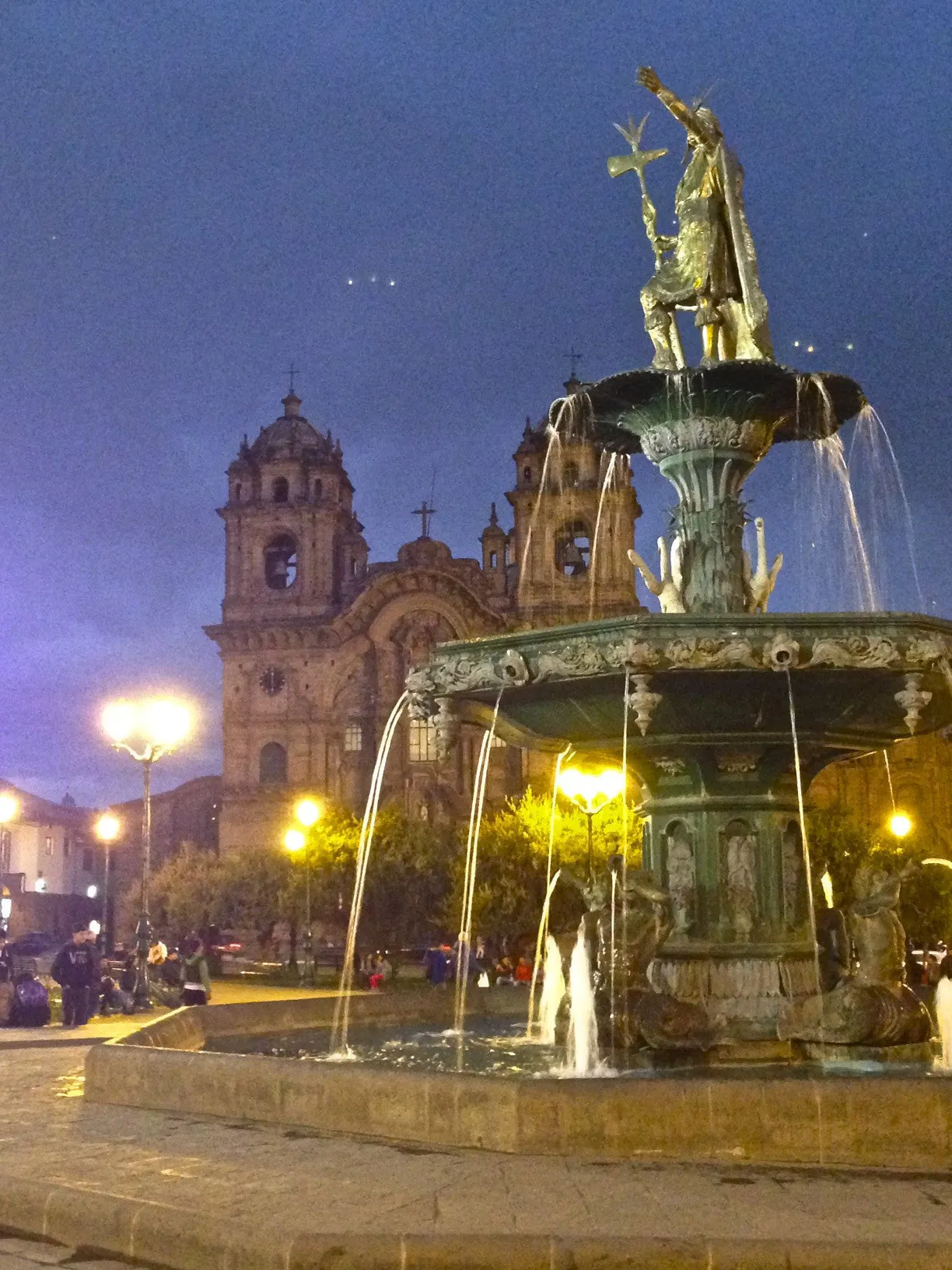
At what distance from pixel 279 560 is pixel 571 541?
12.0 m

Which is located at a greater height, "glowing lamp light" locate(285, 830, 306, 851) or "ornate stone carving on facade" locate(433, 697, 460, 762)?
"glowing lamp light" locate(285, 830, 306, 851)

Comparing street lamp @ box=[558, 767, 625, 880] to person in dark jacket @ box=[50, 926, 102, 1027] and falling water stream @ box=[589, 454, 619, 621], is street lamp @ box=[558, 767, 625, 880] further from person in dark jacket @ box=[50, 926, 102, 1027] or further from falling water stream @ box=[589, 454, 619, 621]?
person in dark jacket @ box=[50, 926, 102, 1027]

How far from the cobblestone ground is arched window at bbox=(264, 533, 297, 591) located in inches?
1951

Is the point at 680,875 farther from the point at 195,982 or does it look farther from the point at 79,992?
the point at 195,982

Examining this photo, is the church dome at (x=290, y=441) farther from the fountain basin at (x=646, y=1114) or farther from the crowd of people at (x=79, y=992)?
the fountain basin at (x=646, y=1114)

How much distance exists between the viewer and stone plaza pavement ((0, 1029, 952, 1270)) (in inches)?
184

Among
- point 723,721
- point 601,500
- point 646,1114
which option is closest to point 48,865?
point 601,500

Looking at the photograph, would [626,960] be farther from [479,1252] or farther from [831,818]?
[831,818]

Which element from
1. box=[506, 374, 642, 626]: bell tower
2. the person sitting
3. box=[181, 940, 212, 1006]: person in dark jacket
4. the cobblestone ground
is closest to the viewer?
the cobblestone ground

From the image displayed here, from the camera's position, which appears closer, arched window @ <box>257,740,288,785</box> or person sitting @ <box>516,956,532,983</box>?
person sitting @ <box>516,956,532,983</box>

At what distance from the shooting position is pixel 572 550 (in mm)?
53719

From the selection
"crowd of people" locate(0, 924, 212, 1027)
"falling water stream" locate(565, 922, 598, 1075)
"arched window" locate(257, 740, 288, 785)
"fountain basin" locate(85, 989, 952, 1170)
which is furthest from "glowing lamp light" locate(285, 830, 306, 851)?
"arched window" locate(257, 740, 288, 785)

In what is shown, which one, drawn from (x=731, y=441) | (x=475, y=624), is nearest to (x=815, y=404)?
(x=731, y=441)

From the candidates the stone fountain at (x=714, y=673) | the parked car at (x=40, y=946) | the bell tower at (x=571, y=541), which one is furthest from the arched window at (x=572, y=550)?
the stone fountain at (x=714, y=673)
